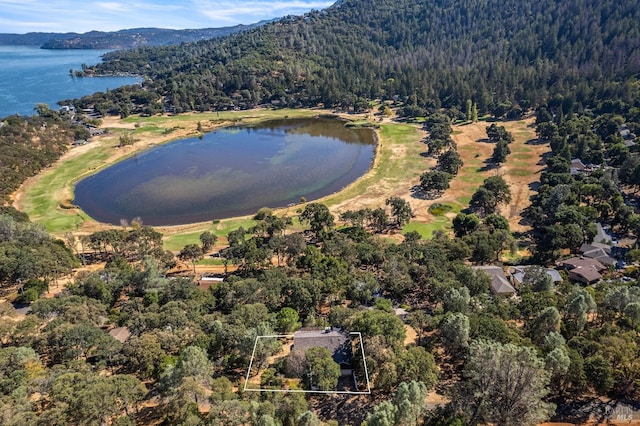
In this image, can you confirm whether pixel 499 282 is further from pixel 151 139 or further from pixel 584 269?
pixel 151 139

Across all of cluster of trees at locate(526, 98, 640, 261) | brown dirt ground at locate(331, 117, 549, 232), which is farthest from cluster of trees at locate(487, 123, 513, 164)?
cluster of trees at locate(526, 98, 640, 261)

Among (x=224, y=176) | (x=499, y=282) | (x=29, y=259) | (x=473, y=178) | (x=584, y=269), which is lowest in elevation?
(x=584, y=269)

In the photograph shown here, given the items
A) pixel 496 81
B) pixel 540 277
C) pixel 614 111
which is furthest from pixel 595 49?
pixel 540 277

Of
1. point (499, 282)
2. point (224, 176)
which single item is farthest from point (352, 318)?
point (224, 176)

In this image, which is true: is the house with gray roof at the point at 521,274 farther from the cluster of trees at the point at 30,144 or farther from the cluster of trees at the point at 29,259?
the cluster of trees at the point at 30,144

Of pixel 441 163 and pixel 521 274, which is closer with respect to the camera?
pixel 521 274

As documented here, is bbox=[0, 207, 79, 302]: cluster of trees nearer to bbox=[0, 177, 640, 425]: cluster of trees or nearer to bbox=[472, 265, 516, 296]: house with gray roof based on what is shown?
bbox=[0, 177, 640, 425]: cluster of trees

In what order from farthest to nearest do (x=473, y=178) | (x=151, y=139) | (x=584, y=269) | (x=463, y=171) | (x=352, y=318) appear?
(x=151, y=139), (x=463, y=171), (x=473, y=178), (x=584, y=269), (x=352, y=318)

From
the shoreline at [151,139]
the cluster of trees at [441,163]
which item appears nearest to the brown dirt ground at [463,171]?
the shoreline at [151,139]
